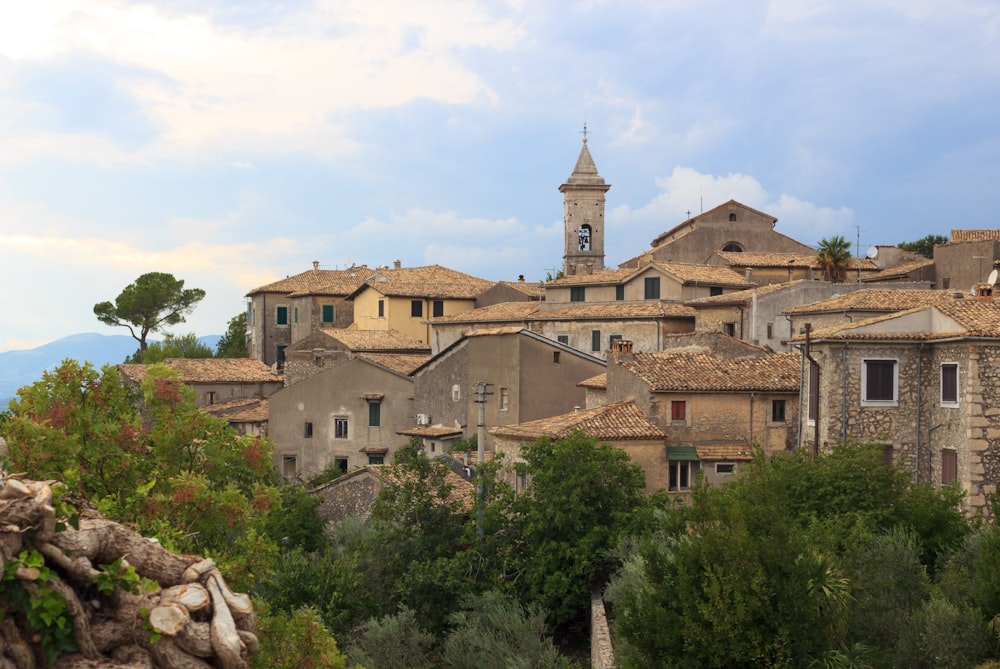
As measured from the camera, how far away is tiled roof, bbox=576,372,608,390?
38.3 metres

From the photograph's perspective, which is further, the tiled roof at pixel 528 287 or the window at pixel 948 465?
the tiled roof at pixel 528 287

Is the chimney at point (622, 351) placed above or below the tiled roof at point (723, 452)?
above

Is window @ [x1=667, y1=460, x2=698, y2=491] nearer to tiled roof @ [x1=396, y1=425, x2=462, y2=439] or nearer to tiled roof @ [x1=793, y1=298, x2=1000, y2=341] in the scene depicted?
tiled roof @ [x1=793, y1=298, x2=1000, y2=341]

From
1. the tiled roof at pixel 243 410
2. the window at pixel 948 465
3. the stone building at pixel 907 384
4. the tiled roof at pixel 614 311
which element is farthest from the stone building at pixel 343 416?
the window at pixel 948 465

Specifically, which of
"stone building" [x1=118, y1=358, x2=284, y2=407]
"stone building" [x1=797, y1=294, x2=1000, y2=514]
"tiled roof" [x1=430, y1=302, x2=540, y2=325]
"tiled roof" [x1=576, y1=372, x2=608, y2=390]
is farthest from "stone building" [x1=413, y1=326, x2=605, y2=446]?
"stone building" [x1=118, y1=358, x2=284, y2=407]

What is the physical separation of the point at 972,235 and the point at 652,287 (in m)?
14.3

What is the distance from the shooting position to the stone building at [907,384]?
27188 millimetres

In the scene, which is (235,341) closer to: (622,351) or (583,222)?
(583,222)

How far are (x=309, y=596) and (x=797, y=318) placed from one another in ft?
58.9

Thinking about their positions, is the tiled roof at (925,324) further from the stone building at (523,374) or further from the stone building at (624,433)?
the stone building at (523,374)

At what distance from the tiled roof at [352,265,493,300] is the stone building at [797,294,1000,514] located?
35.3m

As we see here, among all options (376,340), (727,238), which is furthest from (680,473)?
(727,238)

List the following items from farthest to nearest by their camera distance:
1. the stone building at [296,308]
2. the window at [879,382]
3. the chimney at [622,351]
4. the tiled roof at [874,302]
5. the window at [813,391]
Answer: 1. the stone building at [296,308]
2. the chimney at [622,351]
3. the tiled roof at [874,302]
4. the window at [813,391]
5. the window at [879,382]

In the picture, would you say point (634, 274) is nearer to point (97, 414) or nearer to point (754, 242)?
point (754, 242)
